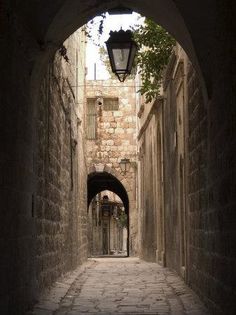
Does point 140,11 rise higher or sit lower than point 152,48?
lower

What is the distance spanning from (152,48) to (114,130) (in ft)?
46.6

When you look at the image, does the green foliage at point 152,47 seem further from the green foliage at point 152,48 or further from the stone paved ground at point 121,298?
the stone paved ground at point 121,298

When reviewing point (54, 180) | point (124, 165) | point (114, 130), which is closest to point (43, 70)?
point (54, 180)

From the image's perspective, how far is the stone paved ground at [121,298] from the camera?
6.25 m

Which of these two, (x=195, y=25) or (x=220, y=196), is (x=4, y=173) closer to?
(x=220, y=196)

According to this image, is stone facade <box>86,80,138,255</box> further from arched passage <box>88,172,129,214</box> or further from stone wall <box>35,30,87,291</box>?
stone wall <box>35,30,87,291</box>

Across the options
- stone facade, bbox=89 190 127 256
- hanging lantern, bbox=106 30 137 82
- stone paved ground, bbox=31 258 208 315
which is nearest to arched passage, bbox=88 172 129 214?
stone facade, bbox=89 190 127 256

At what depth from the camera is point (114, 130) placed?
81.9ft

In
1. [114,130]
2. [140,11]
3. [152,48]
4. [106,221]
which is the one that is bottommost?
[106,221]

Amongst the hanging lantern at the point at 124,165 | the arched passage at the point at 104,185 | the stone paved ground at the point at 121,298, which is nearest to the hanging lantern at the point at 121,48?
the stone paved ground at the point at 121,298

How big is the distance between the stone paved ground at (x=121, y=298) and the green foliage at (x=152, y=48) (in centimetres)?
357

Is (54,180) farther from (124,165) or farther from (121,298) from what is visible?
(124,165)

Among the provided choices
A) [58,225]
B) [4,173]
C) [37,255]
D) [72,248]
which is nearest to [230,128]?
[4,173]

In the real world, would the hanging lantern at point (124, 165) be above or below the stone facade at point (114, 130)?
below
